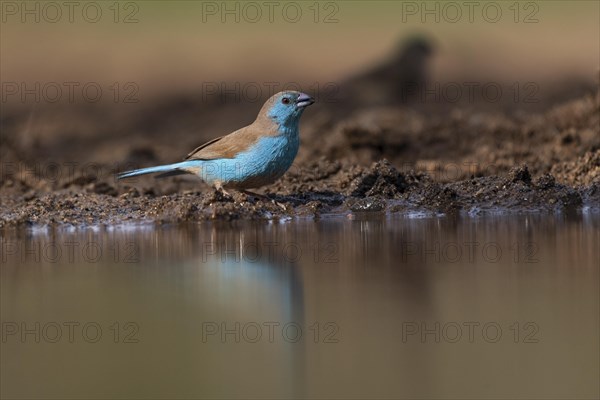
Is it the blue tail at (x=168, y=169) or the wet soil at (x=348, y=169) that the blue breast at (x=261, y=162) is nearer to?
the wet soil at (x=348, y=169)

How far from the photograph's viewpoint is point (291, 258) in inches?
297

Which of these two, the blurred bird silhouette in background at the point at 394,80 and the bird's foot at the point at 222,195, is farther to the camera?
the blurred bird silhouette in background at the point at 394,80

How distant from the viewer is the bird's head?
9.44m

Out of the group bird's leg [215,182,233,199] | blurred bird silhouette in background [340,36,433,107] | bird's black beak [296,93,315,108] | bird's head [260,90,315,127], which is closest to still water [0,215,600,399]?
bird's leg [215,182,233,199]

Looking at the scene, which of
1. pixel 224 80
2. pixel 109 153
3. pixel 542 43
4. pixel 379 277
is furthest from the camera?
pixel 542 43

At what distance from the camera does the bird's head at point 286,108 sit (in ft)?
31.0

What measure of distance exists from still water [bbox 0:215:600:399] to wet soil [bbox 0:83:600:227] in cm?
82

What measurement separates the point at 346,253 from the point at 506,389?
3.18 m

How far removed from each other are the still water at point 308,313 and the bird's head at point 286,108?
1150 millimetres

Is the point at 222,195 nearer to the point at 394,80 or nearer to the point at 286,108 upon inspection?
the point at 286,108

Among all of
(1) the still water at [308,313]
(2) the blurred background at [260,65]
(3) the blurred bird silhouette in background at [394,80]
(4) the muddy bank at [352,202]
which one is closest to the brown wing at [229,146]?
(4) the muddy bank at [352,202]

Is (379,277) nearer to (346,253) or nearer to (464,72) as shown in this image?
(346,253)

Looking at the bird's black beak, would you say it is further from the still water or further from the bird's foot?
the still water

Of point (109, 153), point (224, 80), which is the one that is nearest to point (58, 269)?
point (109, 153)
